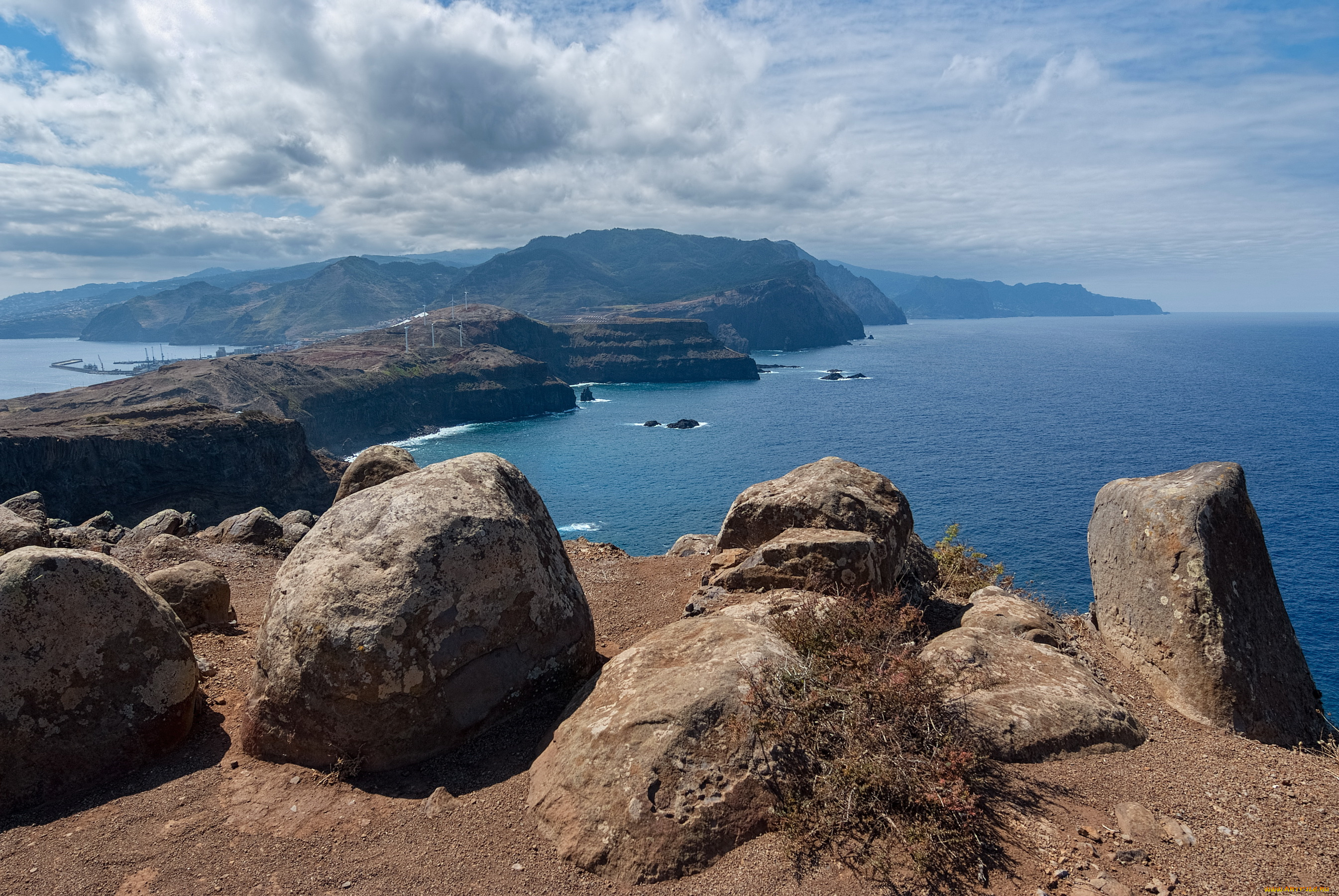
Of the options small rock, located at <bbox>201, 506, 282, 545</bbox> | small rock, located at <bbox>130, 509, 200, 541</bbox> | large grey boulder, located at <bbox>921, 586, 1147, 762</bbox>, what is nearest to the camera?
large grey boulder, located at <bbox>921, 586, 1147, 762</bbox>

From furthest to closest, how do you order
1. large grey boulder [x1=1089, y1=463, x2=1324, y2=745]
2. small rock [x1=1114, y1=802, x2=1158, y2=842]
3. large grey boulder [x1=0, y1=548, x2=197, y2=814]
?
1. large grey boulder [x1=1089, y1=463, x2=1324, y2=745]
2. large grey boulder [x1=0, y1=548, x2=197, y2=814]
3. small rock [x1=1114, y1=802, x2=1158, y2=842]

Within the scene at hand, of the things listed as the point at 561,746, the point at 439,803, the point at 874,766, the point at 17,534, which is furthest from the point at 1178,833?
the point at 17,534

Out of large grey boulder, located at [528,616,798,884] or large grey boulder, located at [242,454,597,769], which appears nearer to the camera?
large grey boulder, located at [528,616,798,884]

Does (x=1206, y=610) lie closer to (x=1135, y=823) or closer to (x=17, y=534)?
(x=1135, y=823)

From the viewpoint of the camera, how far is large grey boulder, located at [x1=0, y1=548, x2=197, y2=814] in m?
7.52

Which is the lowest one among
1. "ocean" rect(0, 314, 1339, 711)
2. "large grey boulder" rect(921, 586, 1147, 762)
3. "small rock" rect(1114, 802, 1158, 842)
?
"ocean" rect(0, 314, 1339, 711)

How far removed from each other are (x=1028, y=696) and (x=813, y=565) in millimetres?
3396

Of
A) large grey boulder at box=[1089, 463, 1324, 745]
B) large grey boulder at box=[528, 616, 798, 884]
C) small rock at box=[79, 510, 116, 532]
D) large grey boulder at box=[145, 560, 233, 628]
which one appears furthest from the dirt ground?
small rock at box=[79, 510, 116, 532]

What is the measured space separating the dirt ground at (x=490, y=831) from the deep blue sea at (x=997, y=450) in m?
16.6

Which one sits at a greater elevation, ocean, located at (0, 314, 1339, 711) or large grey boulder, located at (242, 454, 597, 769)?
large grey boulder, located at (242, 454, 597, 769)

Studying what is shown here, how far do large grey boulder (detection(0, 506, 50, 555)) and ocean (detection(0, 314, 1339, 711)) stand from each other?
39.1 metres

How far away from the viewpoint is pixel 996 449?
271ft

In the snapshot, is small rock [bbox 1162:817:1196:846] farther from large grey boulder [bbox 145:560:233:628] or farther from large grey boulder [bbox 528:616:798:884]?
large grey boulder [bbox 145:560:233:628]

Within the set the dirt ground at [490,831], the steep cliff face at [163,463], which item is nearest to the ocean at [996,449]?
the steep cliff face at [163,463]
